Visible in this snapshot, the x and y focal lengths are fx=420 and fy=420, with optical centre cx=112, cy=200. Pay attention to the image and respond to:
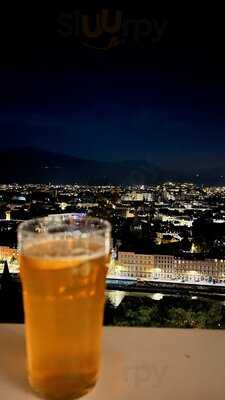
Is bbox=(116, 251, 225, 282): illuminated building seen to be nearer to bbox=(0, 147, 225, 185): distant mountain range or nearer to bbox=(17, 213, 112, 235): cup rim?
bbox=(0, 147, 225, 185): distant mountain range

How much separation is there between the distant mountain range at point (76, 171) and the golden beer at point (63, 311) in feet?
7.04

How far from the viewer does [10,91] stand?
2.81m

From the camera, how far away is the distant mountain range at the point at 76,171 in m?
2.80

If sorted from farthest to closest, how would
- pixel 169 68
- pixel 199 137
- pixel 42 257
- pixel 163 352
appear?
1. pixel 199 137
2. pixel 169 68
3. pixel 163 352
4. pixel 42 257

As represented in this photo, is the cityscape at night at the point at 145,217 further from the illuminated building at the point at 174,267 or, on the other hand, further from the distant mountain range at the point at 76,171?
the distant mountain range at the point at 76,171

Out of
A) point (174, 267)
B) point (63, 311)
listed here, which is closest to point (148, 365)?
point (63, 311)

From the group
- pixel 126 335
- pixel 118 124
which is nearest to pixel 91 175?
pixel 118 124

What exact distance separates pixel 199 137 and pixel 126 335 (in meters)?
3.50

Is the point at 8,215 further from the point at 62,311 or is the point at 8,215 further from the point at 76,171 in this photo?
the point at 62,311

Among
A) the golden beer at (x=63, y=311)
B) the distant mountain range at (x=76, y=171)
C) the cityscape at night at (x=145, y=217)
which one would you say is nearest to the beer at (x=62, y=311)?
the golden beer at (x=63, y=311)

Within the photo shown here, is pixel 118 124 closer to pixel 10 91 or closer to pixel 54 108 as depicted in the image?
pixel 54 108

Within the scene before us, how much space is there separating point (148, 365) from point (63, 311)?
0.19 meters

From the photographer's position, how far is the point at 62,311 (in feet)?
1.69

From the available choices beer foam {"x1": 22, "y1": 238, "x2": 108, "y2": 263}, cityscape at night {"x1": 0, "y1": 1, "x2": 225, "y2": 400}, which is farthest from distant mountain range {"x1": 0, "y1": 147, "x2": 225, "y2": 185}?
beer foam {"x1": 22, "y1": 238, "x2": 108, "y2": 263}
